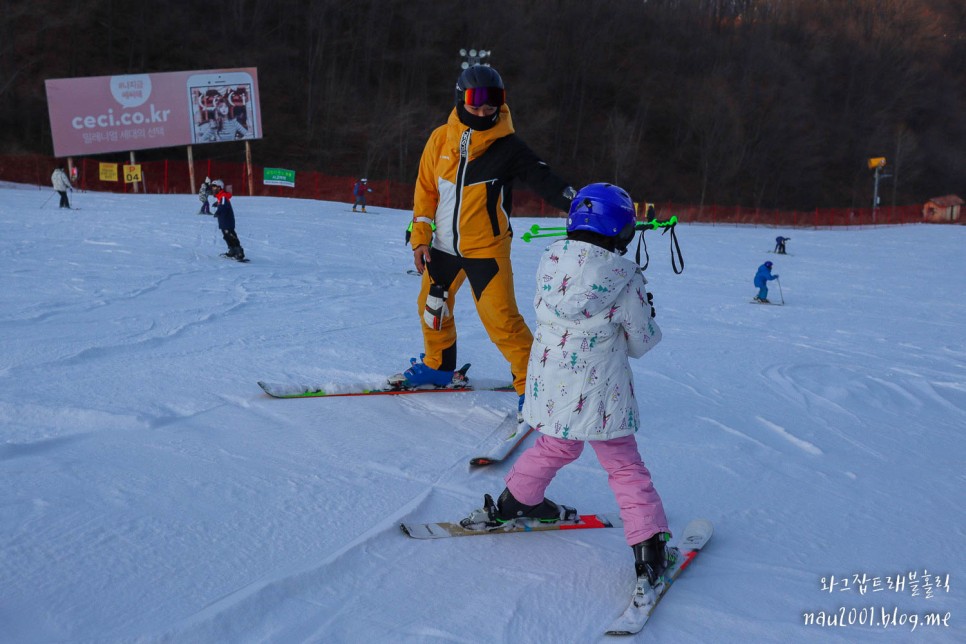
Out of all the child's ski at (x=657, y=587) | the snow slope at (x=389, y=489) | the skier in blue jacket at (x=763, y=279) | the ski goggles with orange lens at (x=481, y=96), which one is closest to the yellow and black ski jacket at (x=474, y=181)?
the ski goggles with orange lens at (x=481, y=96)

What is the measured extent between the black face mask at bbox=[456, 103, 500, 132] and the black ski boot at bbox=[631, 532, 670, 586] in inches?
83.7

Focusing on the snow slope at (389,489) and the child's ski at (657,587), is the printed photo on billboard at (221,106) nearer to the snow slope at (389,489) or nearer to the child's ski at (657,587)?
the snow slope at (389,489)

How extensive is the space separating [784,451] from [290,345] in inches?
134

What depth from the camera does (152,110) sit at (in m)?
28.1

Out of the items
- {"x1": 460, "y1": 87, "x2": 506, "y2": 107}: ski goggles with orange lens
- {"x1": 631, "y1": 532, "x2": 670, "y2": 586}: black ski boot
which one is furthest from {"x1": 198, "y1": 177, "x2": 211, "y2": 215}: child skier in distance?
{"x1": 631, "y1": 532, "x2": 670, "y2": 586}: black ski boot

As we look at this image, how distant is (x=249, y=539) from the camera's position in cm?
245

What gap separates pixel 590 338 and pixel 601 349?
2.0 inches

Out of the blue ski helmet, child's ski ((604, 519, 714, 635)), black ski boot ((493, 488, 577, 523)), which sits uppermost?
the blue ski helmet

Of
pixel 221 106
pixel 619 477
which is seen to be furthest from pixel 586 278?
pixel 221 106

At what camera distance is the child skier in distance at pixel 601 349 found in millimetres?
2365

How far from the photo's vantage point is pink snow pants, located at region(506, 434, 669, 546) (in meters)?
2.36

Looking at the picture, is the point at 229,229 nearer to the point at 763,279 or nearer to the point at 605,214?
the point at 763,279

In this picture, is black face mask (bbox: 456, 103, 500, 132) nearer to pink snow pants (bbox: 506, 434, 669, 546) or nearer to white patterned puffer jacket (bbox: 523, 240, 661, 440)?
white patterned puffer jacket (bbox: 523, 240, 661, 440)

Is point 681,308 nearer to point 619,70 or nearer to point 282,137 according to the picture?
point 282,137
